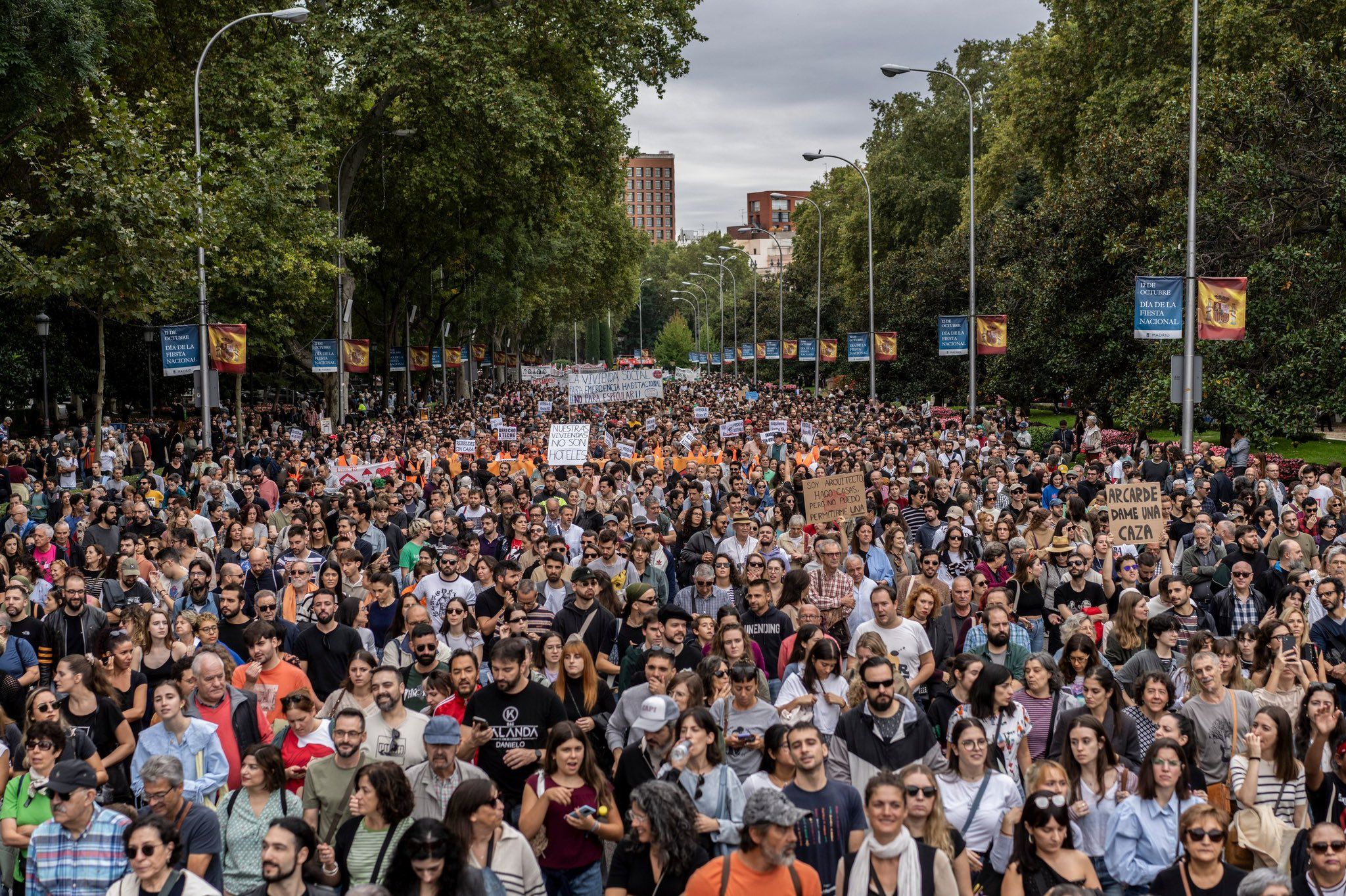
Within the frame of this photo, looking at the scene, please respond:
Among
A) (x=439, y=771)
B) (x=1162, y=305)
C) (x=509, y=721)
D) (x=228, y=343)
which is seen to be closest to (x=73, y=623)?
(x=509, y=721)

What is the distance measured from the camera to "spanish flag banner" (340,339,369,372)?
118 ft

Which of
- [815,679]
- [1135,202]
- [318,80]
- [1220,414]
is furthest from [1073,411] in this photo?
[815,679]

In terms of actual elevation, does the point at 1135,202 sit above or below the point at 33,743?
above

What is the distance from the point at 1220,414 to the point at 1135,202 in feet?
23.7

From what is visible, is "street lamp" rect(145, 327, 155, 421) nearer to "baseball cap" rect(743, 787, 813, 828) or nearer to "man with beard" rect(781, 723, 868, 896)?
"man with beard" rect(781, 723, 868, 896)

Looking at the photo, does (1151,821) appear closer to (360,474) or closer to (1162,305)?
(360,474)

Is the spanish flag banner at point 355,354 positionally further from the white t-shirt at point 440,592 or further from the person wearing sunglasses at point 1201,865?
the person wearing sunglasses at point 1201,865

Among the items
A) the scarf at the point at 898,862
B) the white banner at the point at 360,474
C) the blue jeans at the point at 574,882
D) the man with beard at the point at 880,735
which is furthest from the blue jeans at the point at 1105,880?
the white banner at the point at 360,474

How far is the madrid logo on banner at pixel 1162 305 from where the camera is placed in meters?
21.2

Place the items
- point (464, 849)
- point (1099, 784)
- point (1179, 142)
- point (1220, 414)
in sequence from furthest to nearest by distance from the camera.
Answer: point (1179, 142)
point (1220, 414)
point (1099, 784)
point (464, 849)

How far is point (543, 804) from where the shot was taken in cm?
600

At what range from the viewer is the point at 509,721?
676 centimetres

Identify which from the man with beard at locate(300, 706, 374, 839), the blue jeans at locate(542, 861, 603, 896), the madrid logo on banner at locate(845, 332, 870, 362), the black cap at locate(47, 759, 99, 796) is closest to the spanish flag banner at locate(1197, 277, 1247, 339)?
the blue jeans at locate(542, 861, 603, 896)

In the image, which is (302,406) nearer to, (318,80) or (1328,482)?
(318,80)
